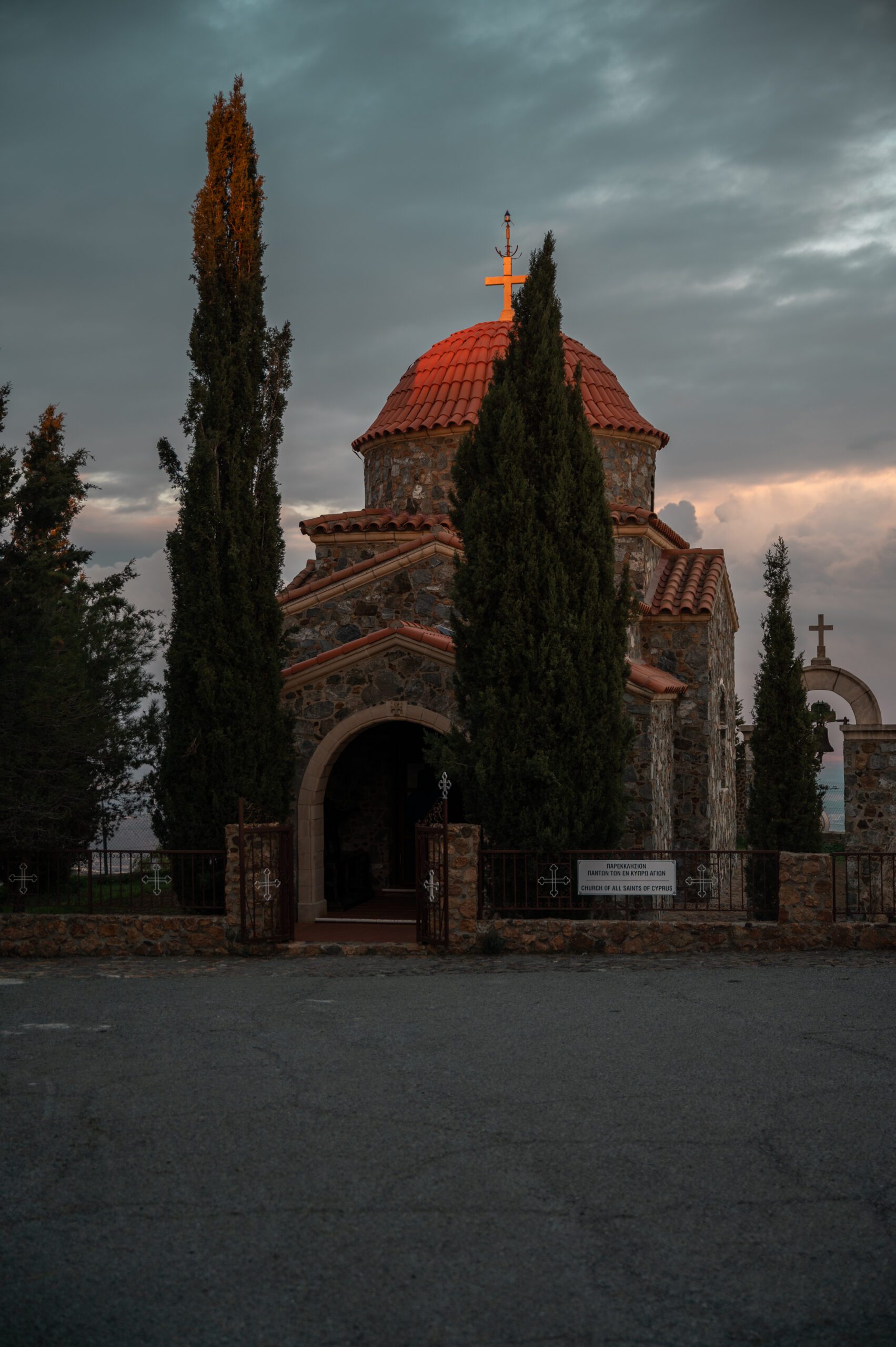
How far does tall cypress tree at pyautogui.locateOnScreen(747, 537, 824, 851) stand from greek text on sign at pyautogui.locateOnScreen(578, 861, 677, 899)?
432cm

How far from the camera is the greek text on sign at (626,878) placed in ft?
39.3

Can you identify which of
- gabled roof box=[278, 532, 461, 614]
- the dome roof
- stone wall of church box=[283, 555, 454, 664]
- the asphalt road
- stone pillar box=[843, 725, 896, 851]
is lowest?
the asphalt road

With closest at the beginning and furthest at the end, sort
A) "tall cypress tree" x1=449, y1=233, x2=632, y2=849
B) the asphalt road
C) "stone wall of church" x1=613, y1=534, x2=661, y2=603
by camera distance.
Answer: the asphalt road
"tall cypress tree" x1=449, y1=233, x2=632, y2=849
"stone wall of church" x1=613, y1=534, x2=661, y2=603

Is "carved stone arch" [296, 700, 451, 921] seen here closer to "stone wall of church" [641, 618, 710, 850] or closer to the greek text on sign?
the greek text on sign

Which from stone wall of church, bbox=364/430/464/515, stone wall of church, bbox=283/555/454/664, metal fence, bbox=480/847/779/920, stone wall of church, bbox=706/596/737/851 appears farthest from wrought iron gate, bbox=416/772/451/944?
stone wall of church, bbox=364/430/464/515

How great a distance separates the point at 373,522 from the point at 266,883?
7455mm

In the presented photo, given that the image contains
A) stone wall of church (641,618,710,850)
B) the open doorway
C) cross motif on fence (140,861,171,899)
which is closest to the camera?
cross motif on fence (140,861,171,899)

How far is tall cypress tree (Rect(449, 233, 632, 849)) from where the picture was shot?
12.7 m

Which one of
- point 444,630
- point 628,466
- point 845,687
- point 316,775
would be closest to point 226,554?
point 316,775

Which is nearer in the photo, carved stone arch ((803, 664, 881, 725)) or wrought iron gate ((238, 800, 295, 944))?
wrought iron gate ((238, 800, 295, 944))

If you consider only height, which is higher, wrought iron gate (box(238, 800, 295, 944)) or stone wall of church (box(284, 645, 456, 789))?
stone wall of church (box(284, 645, 456, 789))

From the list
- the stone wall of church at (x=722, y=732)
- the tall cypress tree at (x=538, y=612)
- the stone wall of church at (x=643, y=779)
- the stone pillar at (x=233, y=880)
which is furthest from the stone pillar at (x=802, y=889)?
the stone pillar at (x=233, y=880)

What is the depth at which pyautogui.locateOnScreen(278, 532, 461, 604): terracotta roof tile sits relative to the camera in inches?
641

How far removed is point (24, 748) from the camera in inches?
557
